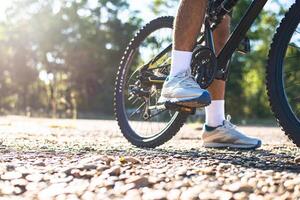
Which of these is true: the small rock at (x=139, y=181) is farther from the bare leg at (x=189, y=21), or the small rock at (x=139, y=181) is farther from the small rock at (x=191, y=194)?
the bare leg at (x=189, y=21)

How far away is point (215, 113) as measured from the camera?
13.5 ft

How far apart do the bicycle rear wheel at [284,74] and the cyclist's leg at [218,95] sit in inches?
39.9

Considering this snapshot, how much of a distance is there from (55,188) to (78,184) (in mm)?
106

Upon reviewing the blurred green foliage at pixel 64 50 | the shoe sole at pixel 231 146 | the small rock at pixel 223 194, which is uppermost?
the blurred green foliage at pixel 64 50

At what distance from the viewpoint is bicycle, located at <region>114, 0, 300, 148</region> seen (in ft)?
9.62

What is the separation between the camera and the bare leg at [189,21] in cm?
323

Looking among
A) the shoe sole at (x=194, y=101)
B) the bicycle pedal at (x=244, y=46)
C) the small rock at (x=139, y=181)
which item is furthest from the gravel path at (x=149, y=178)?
the bicycle pedal at (x=244, y=46)

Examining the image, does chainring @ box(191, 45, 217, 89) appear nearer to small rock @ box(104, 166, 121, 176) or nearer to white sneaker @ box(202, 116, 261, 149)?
white sneaker @ box(202, 116, 261, 149)

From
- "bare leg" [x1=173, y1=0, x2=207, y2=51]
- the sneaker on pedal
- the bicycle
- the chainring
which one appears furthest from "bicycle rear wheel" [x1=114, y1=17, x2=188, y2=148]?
"bare leg" [x1=173, y1=0, x2=207, y2=51]

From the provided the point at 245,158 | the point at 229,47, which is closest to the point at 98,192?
the point at 245,158

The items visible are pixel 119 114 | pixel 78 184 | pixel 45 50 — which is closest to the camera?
pixel 78 184

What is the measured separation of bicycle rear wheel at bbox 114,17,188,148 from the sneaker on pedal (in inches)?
22.4

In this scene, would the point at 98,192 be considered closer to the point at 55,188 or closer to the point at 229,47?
the point at 55,188

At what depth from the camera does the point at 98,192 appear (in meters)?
2.15
